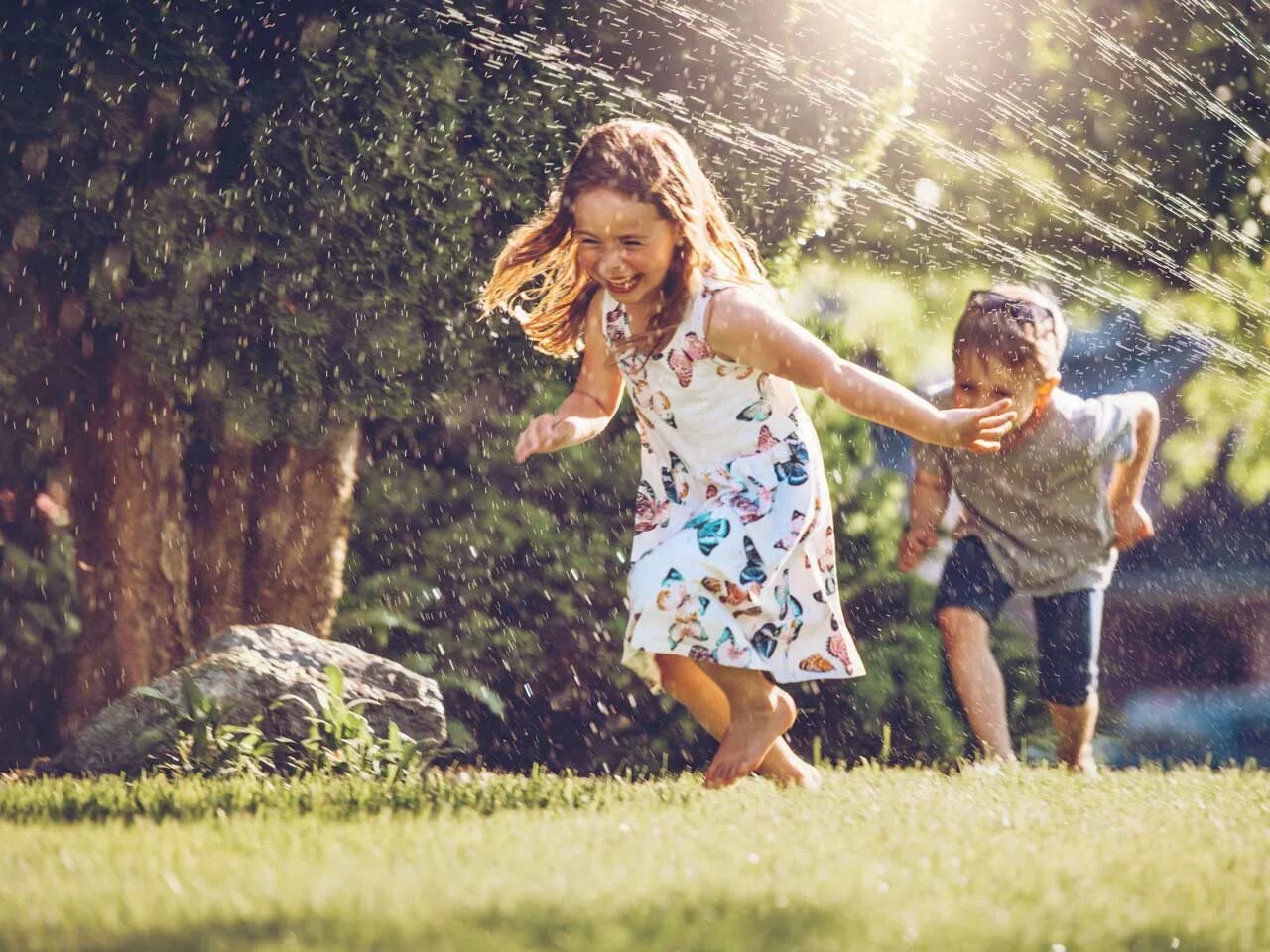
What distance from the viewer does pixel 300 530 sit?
4789mm

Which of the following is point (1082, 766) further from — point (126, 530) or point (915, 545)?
point (126, 530)

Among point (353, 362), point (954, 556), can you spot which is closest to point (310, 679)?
point (353, 362)

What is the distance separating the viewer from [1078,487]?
471cm

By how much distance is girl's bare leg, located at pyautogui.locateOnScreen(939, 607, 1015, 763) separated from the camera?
465 centimetres

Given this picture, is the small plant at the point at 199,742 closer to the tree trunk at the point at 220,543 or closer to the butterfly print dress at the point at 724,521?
the tree trunk at the point at 220,543

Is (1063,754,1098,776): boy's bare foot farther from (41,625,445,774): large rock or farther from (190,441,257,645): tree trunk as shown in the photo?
(190,441,257,645): tree trunk

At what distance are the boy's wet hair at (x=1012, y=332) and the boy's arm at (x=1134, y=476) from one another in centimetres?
30

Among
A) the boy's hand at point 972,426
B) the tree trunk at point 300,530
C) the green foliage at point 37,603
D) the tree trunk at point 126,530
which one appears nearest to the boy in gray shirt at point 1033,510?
the boy's hand at point 972,426

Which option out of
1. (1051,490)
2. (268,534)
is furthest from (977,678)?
(268,534)

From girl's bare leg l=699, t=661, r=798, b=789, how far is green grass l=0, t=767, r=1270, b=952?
83mm

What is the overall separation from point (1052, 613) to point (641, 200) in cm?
201

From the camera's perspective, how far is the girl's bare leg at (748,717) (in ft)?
11.9

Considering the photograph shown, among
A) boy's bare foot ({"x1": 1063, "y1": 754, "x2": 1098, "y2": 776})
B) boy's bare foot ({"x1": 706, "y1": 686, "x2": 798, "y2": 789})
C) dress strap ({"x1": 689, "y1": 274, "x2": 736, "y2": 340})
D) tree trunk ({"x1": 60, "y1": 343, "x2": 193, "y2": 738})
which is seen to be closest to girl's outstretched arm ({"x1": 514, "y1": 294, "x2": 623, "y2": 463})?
dress strap ({"x1": 689, "y1": 274, "x2": 736, "y2": 340})

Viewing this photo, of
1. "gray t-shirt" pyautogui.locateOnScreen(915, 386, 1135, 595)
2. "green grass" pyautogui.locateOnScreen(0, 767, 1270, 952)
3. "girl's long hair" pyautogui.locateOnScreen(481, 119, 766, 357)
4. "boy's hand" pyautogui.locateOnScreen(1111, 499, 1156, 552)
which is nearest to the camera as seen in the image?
"green grass" pyautogui.locateOnScreen(0, 767, 1270, 952)
